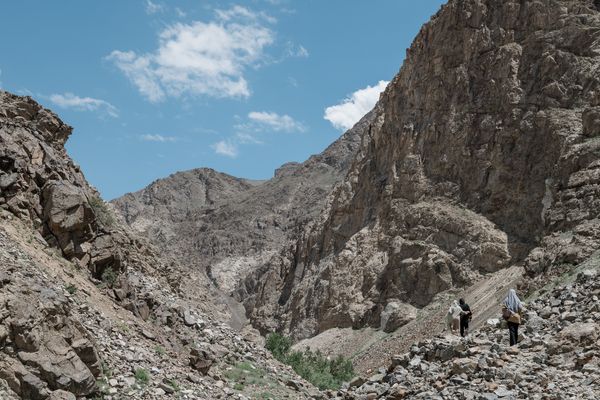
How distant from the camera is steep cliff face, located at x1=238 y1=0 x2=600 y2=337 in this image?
41375mm

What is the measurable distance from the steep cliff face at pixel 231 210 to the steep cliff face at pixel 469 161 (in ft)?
146

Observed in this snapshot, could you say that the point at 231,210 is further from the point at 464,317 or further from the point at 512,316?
the point at 512,316

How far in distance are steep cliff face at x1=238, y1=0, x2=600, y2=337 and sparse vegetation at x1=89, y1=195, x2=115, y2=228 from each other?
22760 mm

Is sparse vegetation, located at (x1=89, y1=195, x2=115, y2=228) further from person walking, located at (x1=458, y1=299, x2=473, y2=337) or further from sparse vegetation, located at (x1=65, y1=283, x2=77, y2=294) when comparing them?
person walking, located at (x1=458, y1=299, x2=473, y2=337)

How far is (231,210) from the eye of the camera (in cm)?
12862

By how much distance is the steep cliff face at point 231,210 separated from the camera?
11294 cm

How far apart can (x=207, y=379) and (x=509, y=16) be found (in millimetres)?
40921

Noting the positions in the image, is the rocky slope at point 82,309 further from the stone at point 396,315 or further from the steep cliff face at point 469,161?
the stone at point 396,315

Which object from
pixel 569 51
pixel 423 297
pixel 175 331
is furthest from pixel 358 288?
pixel 175 331

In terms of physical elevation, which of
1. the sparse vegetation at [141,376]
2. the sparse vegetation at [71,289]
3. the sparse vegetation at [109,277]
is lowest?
the sparse vegetation at [141,376]

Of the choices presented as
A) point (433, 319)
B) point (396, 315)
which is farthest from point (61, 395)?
point (396, 315)

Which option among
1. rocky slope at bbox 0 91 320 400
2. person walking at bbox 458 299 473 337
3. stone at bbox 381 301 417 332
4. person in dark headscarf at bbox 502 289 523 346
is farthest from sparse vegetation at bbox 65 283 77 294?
stone at bbox 381 301 417 332

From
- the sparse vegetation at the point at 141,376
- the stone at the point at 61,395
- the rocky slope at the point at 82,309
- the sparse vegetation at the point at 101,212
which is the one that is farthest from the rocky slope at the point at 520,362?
the sparse vegetation at the point at 101,212

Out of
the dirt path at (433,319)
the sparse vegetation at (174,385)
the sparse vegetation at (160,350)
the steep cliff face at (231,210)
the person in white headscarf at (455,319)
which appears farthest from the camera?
the steep cliff face at (231,210)
